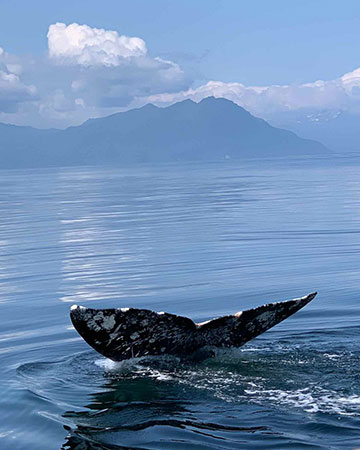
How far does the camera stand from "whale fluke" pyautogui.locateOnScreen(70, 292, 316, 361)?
7648mm

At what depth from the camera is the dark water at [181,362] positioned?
6.82m

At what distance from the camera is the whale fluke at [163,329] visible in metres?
7.65

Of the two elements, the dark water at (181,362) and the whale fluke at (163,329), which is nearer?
the dark water at (181,362)

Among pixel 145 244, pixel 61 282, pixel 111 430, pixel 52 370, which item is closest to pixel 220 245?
pixel 145 244

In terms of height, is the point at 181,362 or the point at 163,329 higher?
the point at 163,329

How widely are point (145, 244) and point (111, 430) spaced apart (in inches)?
685

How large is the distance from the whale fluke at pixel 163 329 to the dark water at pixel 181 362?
0.26 m

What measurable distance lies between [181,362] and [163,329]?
72cm

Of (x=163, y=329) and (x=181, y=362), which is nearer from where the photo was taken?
(x=163, y=329)

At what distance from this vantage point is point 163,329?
7961 mm

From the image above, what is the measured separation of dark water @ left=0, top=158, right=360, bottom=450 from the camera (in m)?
→ 6.82

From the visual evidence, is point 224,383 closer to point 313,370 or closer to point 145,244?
point 313,370

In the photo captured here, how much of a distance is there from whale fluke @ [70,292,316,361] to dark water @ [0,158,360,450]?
10.4 inches

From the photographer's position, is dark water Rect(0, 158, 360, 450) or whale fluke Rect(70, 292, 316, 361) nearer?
dark water Rect(0, 158, 360, 450)
